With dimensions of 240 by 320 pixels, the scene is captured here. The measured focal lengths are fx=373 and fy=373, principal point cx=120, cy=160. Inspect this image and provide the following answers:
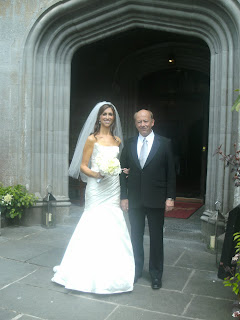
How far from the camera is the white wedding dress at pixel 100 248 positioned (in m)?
4.15

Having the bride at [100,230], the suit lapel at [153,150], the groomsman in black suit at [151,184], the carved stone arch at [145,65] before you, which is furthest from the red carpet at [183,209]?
the suit lapel at [153,150]

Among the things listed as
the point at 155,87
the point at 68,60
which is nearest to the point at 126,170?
the point at 68,60

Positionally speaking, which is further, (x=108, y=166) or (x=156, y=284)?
(x=156, y=284)

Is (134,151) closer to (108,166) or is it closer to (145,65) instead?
(108,166)

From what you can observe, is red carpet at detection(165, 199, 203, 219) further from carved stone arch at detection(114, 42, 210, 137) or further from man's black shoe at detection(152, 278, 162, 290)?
man's black shoe at detection(152, 278, 162, 290)

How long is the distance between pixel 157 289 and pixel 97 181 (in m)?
1.45

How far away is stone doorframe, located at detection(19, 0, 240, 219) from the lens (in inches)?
240

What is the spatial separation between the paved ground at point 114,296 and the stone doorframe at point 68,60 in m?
1.44

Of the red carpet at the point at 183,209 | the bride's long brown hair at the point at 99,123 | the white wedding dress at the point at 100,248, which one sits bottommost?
the red carpet at the point at 183,209

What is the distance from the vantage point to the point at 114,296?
13.5ft

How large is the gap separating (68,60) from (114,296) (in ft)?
16.1

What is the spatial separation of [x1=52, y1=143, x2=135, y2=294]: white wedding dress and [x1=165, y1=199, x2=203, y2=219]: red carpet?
3575 mm

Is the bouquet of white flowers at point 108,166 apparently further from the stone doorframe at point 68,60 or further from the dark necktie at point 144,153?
the stone doorframe at point 68,60

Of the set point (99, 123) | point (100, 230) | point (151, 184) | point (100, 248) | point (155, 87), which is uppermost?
point (155, 87)
